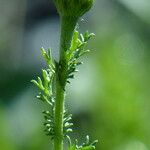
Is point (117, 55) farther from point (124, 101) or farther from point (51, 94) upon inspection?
point (51, 94)

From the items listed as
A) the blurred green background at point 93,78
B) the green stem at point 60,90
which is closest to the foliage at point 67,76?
the green stem at point 60,90

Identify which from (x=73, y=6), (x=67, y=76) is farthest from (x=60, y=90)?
(x=73, y=6)

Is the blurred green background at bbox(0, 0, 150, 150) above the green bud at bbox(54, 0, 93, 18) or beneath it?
above

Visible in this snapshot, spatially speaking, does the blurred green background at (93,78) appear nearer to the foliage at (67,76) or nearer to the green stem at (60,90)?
the foliage at (67,76)

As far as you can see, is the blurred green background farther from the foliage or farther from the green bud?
the green bud

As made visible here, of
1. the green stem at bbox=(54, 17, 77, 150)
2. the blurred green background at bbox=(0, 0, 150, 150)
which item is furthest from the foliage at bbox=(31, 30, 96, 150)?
the blurred green background at bbox=(0, 0, 150, 150)

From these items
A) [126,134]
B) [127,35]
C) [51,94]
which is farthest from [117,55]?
[51,94]
